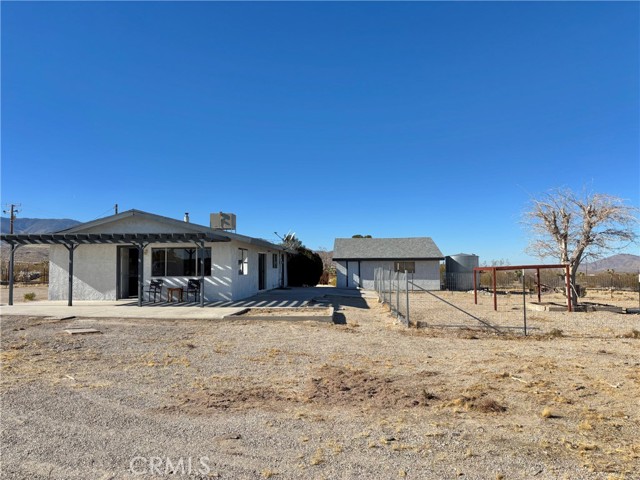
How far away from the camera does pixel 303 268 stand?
1172 inches

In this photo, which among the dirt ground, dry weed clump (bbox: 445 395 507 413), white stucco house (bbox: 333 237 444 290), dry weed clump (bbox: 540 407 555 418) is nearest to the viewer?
the dirt ground

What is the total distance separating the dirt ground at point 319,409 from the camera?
3.23 m

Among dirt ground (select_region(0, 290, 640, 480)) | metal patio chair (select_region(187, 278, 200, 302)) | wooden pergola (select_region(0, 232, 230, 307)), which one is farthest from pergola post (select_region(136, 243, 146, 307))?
dirt ground (select_region(0, 290, 640, 480))

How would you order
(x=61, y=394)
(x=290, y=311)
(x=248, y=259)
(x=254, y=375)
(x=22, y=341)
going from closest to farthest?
1. (x=61, y=394)
2. (x=254, y=375)
3. (x=22, y=341)
4. (x=290, y=311)
5. (x=248, y=259)

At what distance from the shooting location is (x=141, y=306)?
14445mm

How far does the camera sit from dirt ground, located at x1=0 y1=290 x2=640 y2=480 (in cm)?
323

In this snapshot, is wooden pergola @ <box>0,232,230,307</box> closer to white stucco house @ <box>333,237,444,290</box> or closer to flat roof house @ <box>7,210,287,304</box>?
flat roof house @ <box>7,210,287,304</box>

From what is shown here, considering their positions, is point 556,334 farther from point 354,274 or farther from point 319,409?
point 354,274

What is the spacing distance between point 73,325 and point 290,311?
588cm

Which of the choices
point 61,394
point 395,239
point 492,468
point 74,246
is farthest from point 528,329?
point 395,239

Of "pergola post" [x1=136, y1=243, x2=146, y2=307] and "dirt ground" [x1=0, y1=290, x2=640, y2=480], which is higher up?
"pergola post" [x1=136, y1=243, x2=146, y2=307]

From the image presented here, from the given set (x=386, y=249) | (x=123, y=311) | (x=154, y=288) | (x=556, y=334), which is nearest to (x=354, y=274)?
(x=386, y=249)

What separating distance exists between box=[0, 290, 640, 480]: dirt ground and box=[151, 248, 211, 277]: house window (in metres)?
7.89

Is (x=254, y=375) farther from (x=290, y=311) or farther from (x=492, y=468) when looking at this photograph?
(x=290, y=311)
